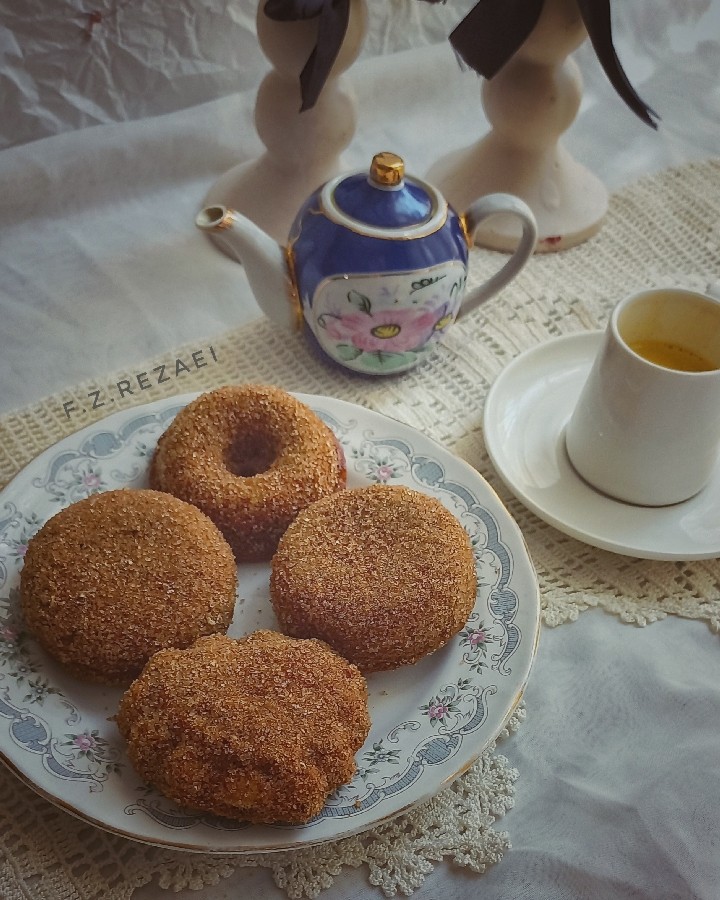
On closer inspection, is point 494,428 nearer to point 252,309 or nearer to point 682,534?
point 682,534

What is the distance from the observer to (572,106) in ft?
3.46

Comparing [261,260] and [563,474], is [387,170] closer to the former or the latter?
[261,260]

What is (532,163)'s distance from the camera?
110 cm

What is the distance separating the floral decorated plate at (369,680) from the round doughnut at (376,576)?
3 centimetres

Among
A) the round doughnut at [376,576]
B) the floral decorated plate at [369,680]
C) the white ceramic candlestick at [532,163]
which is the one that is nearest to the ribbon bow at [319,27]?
the white ceramic candlestick at [532,163]

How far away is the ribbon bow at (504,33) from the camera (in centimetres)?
89

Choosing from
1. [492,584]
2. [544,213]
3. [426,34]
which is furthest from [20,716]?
[426,34]

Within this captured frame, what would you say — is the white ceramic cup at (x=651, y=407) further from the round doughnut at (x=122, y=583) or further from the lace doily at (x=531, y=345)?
the round doughnut at (x=122, y=583)

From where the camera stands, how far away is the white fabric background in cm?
63

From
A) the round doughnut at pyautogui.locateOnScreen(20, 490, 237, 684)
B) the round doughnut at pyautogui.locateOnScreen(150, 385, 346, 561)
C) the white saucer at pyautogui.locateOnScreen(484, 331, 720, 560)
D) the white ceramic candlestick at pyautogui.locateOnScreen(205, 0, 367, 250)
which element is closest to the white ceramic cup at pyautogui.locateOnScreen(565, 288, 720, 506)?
the white saucer at pyautogui.locateOnScreen(484, 331, 720, 560)

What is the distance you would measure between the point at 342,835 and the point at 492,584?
231 millimetres

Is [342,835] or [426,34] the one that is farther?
[426,34]

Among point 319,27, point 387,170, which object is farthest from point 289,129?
point 387,170

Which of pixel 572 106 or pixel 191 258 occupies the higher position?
pixel 572 106
